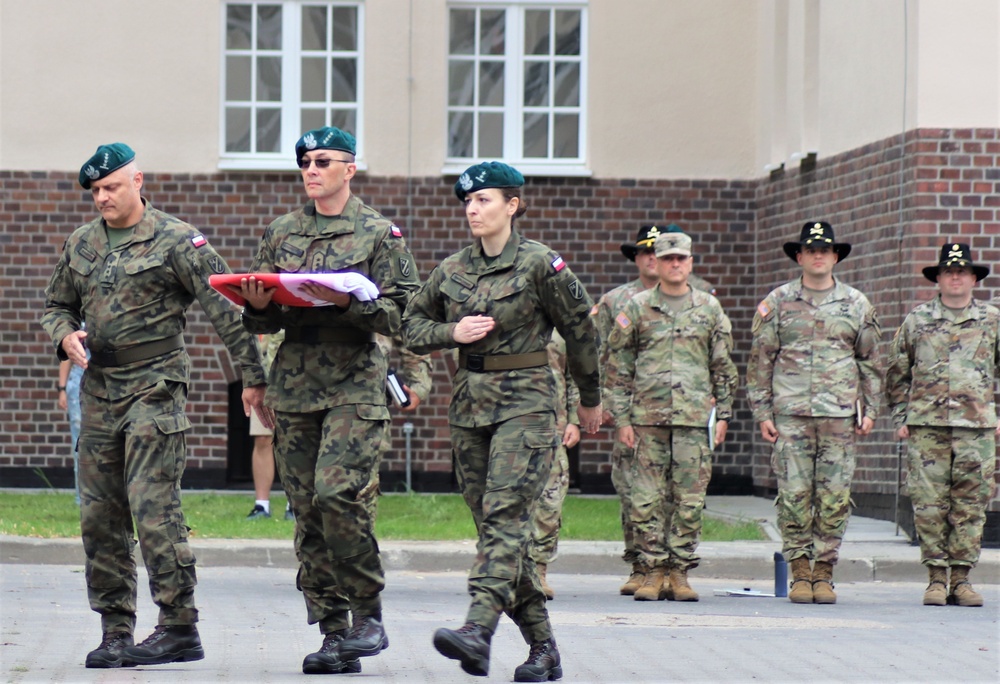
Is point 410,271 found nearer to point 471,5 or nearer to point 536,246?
point 536,246

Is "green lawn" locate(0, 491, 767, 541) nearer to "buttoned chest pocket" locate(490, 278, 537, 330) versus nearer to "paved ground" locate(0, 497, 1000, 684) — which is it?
"paved ground" locate(0, 497, 1000, 684)

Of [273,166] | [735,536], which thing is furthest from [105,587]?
[273,166]

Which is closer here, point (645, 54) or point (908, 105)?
point (908, 105)

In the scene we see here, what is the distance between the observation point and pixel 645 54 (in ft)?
57.2

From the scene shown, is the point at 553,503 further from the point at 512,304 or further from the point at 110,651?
the point at 110,651

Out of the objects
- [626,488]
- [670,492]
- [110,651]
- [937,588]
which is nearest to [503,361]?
[110,651]

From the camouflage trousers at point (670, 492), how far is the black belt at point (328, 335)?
3.88 metres

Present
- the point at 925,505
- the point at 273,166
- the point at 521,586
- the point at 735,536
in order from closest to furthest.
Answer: the point at 521,586 → the point at 925,505 → the point at 735,536 → the point at 273,166

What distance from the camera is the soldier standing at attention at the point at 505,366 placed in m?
7.08

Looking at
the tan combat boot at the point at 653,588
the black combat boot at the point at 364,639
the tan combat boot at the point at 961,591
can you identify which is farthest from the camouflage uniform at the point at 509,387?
the tan combat boot at the point at 961,591

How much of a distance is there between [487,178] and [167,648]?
2.41m

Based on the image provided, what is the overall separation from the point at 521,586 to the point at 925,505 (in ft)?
15.5

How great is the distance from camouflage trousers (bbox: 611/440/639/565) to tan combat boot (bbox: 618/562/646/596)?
0.05 metres

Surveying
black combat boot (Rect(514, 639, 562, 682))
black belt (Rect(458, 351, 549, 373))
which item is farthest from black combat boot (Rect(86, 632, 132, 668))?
black belt (Rect(458, 351, 549, 373))
